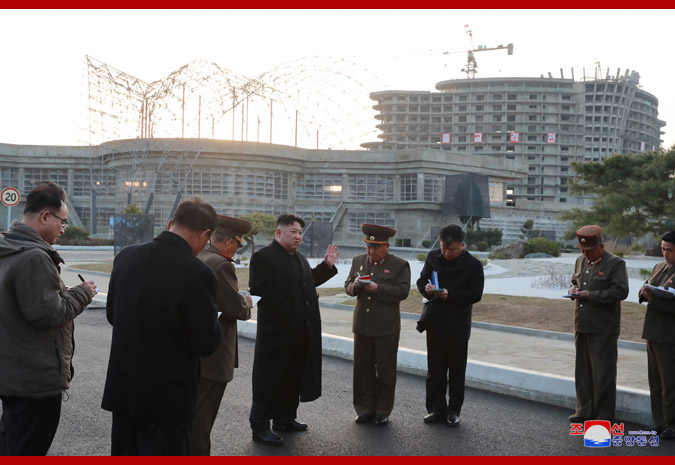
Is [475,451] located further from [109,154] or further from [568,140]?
[568,140]

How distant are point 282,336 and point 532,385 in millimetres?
3292

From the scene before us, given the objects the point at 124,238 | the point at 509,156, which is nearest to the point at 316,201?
the point at 124,238

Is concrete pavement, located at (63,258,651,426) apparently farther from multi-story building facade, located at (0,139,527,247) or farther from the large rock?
multi-story building facade, located at (0,139,527,247)

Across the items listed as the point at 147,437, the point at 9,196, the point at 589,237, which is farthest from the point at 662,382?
the point at 9,196

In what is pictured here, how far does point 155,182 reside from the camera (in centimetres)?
6525

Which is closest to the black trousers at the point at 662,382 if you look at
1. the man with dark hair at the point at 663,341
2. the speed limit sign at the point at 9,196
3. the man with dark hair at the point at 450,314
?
the man with dark hair at the point at 663,341

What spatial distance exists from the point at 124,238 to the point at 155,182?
38327mm

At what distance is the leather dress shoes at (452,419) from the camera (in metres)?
6.19

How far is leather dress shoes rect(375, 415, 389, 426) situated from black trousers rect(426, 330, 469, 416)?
48cm

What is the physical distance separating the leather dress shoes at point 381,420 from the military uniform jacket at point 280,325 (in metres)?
0.78

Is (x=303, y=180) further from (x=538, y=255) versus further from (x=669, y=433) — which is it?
(x=669, y=433)

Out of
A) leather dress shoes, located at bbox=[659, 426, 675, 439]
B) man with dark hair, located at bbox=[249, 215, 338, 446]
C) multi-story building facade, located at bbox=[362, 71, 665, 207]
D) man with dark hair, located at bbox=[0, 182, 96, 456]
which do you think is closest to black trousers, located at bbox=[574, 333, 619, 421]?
leather dress shoes, located at bbox=[659, 426, 675, 439]

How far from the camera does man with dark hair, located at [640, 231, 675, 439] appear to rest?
5.81 metres

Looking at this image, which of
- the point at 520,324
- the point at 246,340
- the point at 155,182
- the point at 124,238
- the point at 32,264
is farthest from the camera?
the point at 155,182
